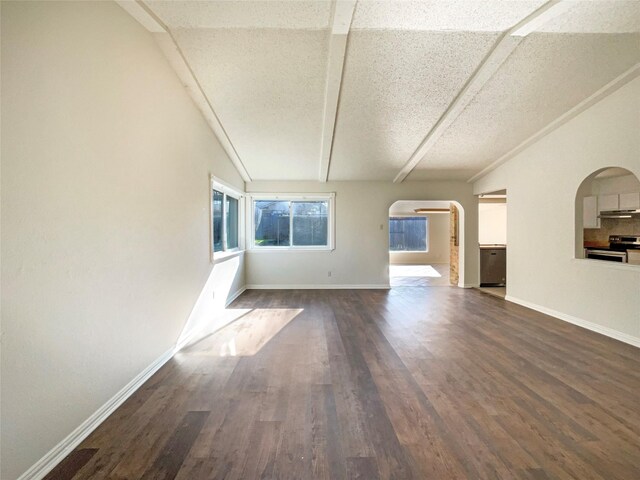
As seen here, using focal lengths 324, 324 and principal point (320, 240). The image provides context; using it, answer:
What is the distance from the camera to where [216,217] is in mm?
5160

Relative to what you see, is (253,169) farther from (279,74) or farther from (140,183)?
(140,183)

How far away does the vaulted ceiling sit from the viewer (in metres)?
2.66

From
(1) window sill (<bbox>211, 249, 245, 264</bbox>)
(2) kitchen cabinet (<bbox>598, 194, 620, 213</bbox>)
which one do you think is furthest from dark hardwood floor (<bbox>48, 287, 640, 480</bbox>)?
(2) kitchen cabinet (<bbox>598, 194, 620, 213</bbox>)

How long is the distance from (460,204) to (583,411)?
5351 mm

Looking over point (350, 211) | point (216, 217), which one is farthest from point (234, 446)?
point (350, 211)

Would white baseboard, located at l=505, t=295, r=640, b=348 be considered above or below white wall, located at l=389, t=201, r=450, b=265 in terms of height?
below

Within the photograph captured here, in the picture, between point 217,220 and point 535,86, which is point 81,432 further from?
point 535,86

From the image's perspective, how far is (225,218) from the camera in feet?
18.8

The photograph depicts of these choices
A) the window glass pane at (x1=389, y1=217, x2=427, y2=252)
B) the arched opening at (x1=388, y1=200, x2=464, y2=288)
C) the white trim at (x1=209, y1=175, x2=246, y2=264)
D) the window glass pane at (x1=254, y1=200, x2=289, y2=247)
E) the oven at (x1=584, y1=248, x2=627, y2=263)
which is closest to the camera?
the white trim at (x1=209, y1=175, x2=246, y2=264)

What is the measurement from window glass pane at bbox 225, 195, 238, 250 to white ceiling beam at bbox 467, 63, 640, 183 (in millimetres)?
4958

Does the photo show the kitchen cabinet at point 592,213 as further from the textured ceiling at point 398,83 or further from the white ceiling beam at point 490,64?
the textured ceiling at point 398,83

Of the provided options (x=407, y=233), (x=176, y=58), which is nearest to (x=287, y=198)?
(x=176, y=58)

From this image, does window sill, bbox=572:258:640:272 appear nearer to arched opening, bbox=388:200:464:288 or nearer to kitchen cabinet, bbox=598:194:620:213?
kitchen cabinet, bbox=598:194:620:213

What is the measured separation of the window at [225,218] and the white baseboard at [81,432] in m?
2.30
